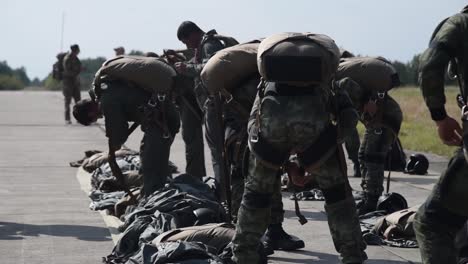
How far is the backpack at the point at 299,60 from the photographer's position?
564 cm

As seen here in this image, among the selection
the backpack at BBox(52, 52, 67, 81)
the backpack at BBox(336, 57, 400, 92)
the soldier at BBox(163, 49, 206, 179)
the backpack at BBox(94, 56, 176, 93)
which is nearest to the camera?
the backpack at BBox(336, 57, 400, 92)

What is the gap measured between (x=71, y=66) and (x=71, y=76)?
0.90 feet

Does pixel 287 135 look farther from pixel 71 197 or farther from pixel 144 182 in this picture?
pixel 71 197

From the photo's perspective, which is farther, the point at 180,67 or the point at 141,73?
the point at 180,67

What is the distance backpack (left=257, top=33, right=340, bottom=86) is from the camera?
18.5 ft

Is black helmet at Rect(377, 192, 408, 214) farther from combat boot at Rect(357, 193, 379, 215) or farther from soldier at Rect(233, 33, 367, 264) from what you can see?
soldier at Rect(233, 33, 367, 264)

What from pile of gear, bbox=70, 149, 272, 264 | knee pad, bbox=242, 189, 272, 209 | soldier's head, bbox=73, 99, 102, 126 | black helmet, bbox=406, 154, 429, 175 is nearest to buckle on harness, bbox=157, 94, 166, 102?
soldier's head, bbox=73, 99, 102, 126

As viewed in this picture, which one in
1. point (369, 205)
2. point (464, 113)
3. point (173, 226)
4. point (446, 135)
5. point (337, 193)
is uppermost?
point (464, 113)

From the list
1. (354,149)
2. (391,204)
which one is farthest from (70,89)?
(391,204)

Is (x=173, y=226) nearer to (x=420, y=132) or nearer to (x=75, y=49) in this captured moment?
(x=420, y=132)

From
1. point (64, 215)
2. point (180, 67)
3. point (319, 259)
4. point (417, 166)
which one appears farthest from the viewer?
point (417, 166)

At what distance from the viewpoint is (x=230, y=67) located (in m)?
6.73

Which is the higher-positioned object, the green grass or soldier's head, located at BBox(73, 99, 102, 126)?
soldier's head, located at BBox(73, 99, 102, 126)

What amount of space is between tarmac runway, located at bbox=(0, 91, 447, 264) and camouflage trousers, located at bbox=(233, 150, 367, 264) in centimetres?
126
